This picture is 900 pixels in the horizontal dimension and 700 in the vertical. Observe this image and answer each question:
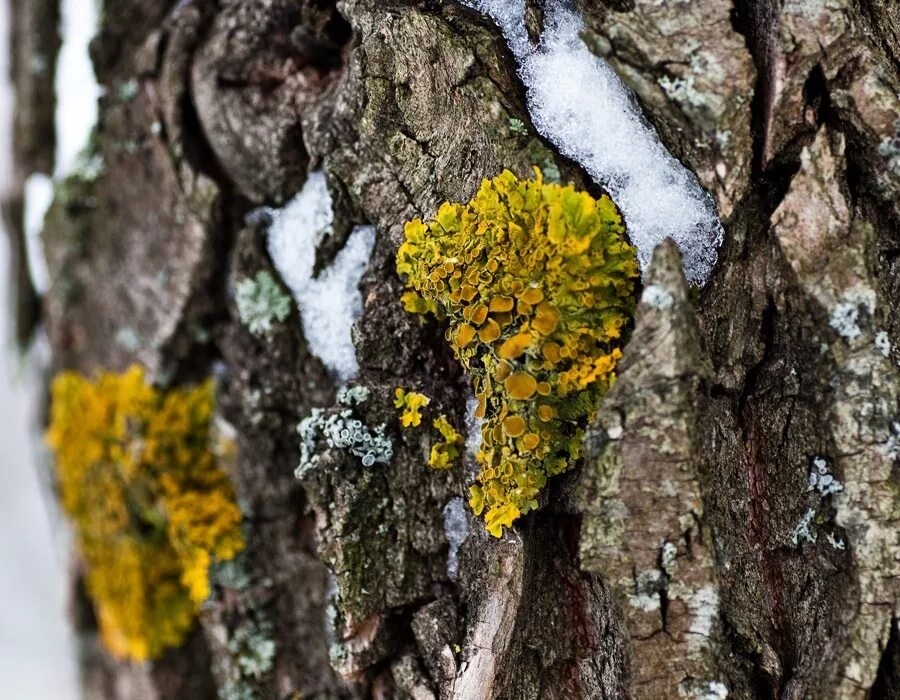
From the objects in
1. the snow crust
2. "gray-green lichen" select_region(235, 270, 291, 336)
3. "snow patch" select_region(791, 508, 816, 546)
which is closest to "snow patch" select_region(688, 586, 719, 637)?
"snow patch" select_region(791, 508, 816, 546)

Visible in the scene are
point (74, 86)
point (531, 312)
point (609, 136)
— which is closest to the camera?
point (531, 312)

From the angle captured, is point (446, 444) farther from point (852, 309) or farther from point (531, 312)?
point (852, 309)

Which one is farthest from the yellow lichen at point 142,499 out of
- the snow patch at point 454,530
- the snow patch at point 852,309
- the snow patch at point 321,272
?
the snow patch at point 852,309

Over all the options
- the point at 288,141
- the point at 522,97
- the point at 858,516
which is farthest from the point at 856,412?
the point at 288,141

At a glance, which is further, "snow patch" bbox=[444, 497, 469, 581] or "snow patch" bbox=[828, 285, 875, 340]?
"snow patch" bbox=[444, 497, 469, 581]

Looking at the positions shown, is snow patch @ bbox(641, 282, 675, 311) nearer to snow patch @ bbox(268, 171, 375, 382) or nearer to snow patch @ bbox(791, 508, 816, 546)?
snow patch @ bbox(791, 508, 816, 546)

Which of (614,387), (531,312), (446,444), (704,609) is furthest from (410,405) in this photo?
(704,609)

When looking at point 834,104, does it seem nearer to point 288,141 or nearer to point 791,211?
point 791,211
